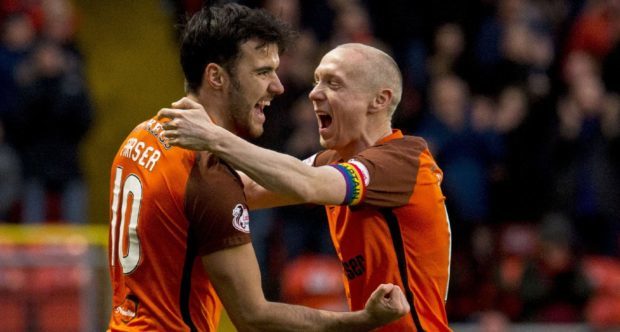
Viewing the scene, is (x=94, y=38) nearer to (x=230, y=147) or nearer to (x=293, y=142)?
(x=293, y=142)

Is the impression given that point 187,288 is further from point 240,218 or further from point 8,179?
point 8,179

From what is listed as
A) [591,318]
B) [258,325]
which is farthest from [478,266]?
[258,325]

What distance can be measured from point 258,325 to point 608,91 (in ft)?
29.5

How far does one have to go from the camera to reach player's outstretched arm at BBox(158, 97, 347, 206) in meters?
5.13

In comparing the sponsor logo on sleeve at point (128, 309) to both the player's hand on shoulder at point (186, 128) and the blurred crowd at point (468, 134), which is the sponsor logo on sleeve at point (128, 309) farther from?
the blurred crowd at point (468, 134)

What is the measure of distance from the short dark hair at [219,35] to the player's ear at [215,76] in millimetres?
21

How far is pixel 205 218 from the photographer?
5199 mm

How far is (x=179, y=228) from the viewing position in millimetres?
5273

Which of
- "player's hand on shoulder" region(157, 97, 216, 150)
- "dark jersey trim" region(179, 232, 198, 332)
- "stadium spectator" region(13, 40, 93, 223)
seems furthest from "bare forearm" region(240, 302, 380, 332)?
"stadium spectator" region(13, 40, 93, 223)

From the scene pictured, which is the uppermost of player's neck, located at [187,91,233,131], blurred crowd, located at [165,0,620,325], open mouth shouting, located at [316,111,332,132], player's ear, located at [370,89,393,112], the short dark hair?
the short dark hair

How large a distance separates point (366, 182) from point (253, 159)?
0.60 metres

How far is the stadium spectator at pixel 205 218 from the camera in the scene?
523 centimetres

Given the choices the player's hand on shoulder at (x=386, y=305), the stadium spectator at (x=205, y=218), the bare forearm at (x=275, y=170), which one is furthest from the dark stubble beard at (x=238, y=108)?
the player's hand on shoulder at (x=386, y=305)

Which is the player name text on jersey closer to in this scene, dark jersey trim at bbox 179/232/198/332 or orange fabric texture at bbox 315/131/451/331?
dark jersey trim at bbox 179/232/198/332
